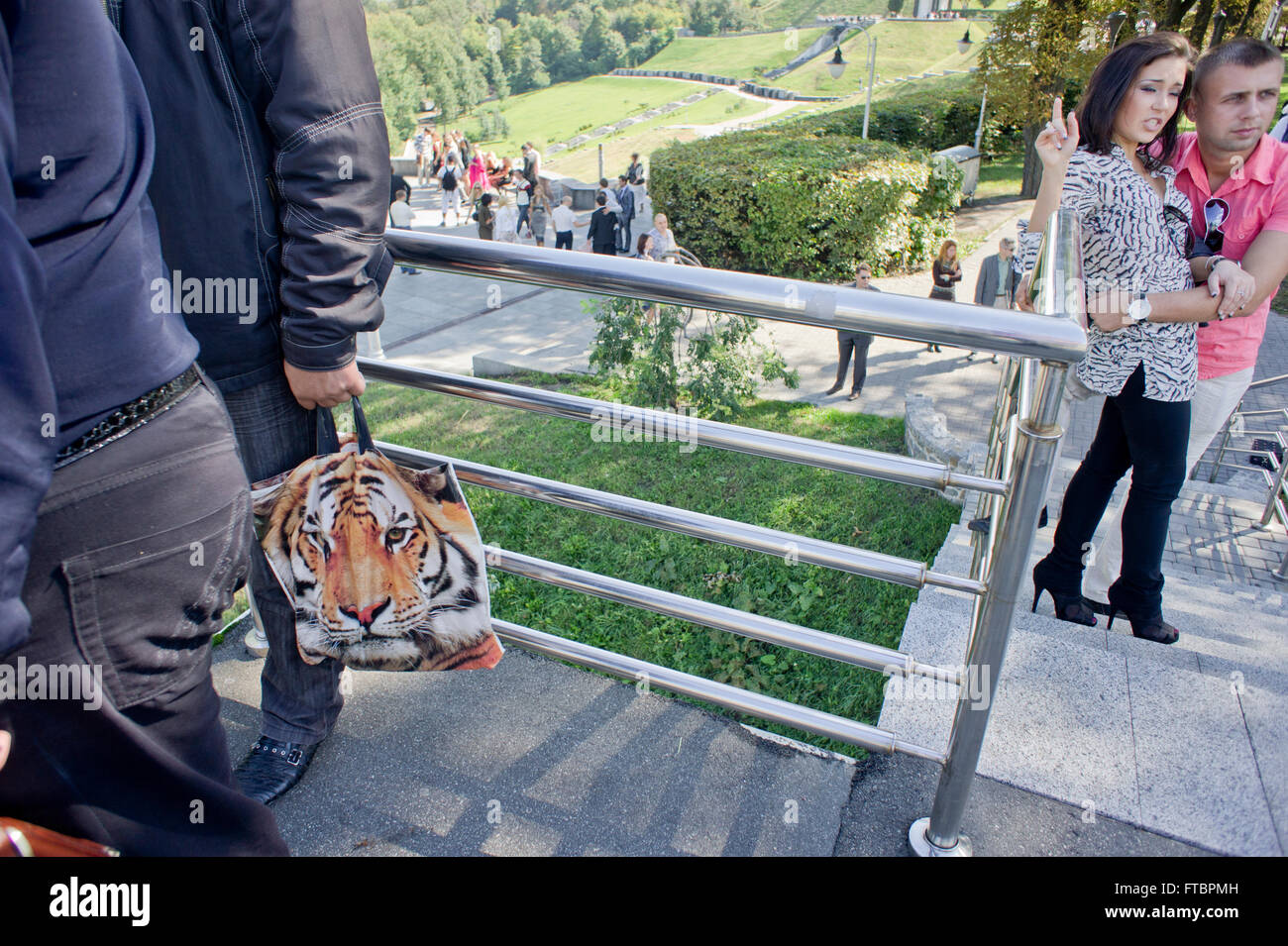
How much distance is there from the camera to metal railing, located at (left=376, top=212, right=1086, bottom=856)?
1461 millimetres

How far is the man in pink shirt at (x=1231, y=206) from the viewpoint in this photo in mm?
2443

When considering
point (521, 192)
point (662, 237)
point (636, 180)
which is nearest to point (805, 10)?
point (521, 192)

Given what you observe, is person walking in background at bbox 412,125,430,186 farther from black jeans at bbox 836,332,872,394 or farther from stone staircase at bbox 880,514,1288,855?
stone staircase at bbox 880,514,1288,855

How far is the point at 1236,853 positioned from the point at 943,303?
137 cm

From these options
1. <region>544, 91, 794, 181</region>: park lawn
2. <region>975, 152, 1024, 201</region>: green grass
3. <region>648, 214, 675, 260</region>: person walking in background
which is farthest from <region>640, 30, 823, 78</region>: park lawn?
<region>648, 214, 675, 260</region>: person walking in background

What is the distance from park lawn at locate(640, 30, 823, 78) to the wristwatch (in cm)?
10104

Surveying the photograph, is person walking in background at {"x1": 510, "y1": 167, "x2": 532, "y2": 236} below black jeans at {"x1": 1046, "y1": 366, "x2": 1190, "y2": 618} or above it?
below

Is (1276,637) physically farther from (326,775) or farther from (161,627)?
(161,627)

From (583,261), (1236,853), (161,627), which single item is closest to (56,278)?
(161,627)

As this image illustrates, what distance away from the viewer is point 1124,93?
2.50 m

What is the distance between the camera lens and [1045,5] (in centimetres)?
1686

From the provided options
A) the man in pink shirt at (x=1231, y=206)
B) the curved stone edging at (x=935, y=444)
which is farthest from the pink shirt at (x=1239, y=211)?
the curved stone edging at (x=935, y=444)

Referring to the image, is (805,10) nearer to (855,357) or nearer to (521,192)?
(521,192)

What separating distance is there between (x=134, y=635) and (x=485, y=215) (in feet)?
58.2
